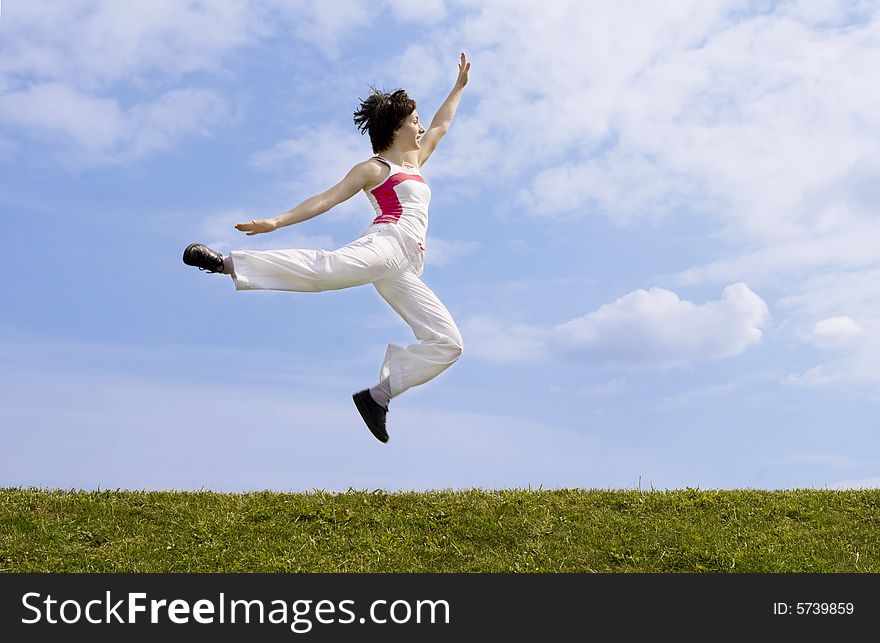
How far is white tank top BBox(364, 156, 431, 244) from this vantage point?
7.61 m

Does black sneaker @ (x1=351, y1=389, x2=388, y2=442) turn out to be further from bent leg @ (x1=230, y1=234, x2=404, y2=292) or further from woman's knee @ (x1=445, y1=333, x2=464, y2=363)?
bent leg @ (x1=230, y1=234, x2=404, y2=292)

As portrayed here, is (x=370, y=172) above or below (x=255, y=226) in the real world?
above

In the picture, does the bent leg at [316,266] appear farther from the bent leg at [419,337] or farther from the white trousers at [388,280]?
the bent leg at [419,337]

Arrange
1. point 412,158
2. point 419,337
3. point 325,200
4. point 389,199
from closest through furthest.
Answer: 1. point 325,200
2. point 389,199
3. point 419,337
4. point 412,158

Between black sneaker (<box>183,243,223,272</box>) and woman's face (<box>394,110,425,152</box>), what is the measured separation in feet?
6.24

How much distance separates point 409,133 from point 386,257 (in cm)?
116

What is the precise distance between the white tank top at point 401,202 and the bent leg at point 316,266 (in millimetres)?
217

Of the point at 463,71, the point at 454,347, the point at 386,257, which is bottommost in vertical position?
the point at 454,347

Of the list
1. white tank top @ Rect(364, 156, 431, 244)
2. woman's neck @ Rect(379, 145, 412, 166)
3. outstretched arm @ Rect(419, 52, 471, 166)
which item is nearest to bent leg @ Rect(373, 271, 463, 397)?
white tank top @ Rect(364, 156, 431, 244)

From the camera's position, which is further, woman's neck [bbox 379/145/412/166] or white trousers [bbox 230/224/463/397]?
woman's neck [bbox 379/145/412/166]

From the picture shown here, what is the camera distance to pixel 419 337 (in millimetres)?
7812

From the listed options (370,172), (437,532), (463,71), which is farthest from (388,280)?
(437,532)

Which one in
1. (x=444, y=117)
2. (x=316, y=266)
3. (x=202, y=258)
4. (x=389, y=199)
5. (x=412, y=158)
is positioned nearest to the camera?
(x=202, y=258)

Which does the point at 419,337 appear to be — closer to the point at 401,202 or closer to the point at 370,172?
the point at 401,202
